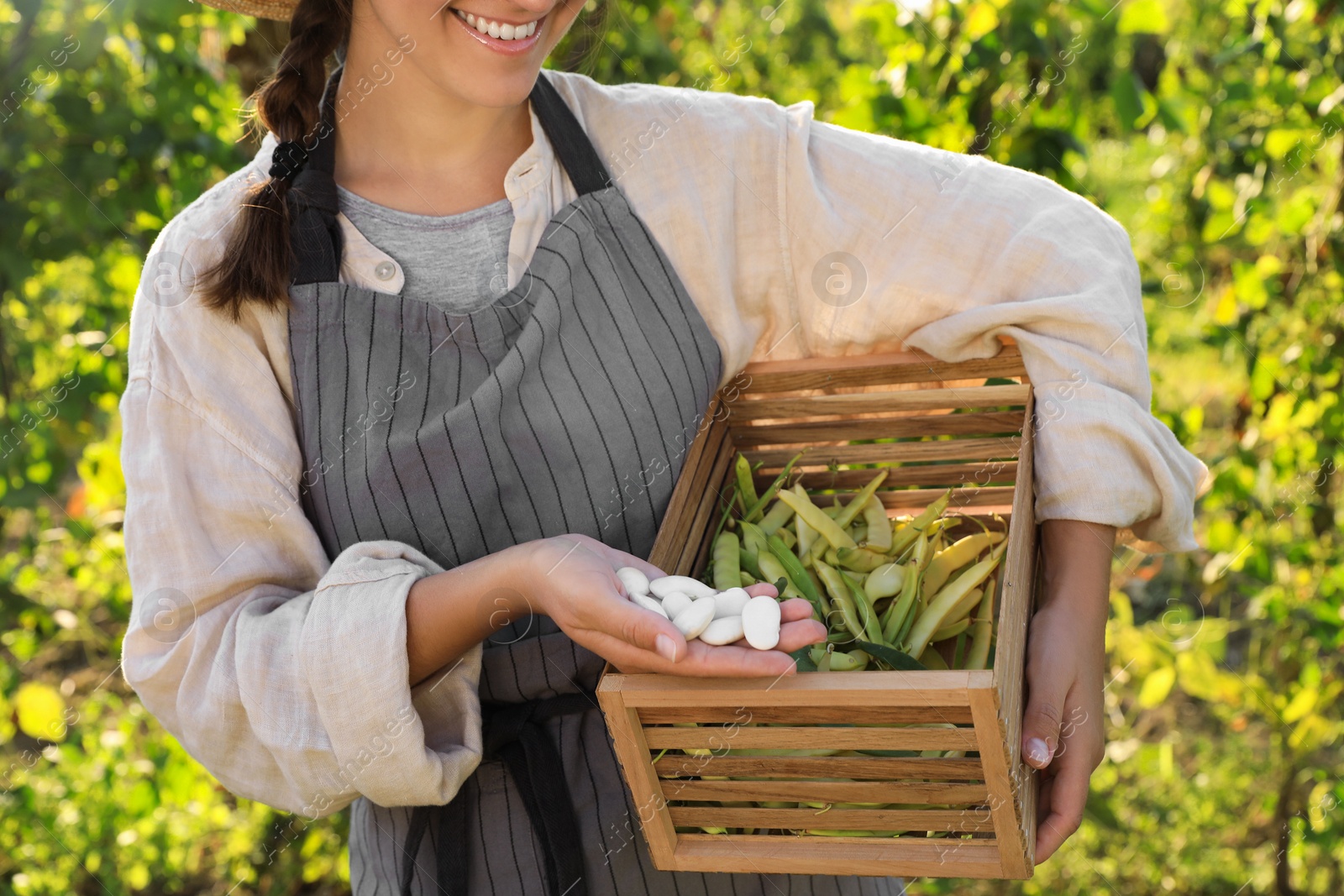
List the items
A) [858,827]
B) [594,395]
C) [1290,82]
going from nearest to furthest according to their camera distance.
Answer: [858,827]
[594,395]
[1290,82]

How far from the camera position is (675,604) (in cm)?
93

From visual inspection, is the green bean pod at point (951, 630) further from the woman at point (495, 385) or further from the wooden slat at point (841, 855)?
the wooden slat at point (841, 855)

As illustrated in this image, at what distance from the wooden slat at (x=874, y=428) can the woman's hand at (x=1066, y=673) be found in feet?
0.47

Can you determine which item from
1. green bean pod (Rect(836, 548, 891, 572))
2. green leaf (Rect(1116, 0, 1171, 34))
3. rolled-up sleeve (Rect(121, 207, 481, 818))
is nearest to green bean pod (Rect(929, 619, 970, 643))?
green bean pod (Rect(836, 548, 891, 572))

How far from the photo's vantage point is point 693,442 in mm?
1269

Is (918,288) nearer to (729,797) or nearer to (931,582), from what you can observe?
(931,582)

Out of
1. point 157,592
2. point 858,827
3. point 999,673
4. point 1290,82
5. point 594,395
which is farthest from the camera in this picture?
point 1290,82

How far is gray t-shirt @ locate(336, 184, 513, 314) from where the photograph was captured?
4.20 ft

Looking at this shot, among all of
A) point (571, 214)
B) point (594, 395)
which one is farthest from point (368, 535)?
point (571, 214)

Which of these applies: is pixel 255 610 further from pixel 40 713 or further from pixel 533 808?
pixel 40 713

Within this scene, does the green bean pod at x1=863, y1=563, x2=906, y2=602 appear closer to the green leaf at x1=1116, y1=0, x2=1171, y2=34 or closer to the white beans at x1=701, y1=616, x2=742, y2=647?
the white beans at x1=701, y1=616, x2=742, y2=647

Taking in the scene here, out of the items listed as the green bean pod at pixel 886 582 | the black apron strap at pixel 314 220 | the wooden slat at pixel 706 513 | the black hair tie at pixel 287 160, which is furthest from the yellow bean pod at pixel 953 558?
the black hair tie at pixel 287 160

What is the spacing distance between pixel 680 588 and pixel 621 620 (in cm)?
8

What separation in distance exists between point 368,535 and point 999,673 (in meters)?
0.65
